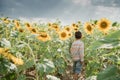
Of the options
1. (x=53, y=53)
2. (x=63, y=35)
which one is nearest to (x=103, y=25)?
(x=63, y=35)

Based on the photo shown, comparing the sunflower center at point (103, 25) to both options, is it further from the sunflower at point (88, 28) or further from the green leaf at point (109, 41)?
the green leaf at point (109, 41)

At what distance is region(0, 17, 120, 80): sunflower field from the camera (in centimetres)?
113

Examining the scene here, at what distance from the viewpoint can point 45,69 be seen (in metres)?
2.45

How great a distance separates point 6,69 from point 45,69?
0.67m

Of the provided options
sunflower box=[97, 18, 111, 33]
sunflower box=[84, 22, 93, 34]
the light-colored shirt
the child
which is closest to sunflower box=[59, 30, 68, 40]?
sunflower box=[84, 22, 93, 34]

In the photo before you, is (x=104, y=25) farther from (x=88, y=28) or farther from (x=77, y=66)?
(x=77, y=66)

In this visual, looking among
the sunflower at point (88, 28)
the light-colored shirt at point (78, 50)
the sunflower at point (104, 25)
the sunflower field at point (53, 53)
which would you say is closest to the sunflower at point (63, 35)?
the sunflower field at point (53, 53)

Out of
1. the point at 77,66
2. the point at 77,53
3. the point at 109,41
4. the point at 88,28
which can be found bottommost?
the point at 77,66

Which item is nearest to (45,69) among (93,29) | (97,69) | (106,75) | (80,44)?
(106,75)

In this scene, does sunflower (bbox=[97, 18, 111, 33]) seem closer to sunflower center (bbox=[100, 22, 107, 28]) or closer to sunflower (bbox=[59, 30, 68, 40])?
sunflower center (bbox=[100, 22, 107, 28])

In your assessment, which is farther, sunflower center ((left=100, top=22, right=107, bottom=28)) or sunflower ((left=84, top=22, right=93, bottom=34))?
sunflower ((left=84, top=22, right=93, bottom=34))

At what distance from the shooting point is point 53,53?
18.3 feet

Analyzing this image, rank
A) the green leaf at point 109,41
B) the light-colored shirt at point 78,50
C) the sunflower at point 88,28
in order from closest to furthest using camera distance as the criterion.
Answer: the green leaf at point 109,41, the light-colored shirt at point 78,50, the sunflower at point 88,28

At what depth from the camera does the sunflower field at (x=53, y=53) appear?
1.13 metres
